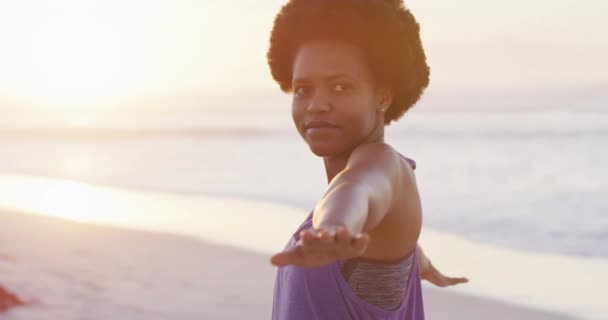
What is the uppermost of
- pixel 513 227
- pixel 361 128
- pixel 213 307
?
pixel 361 128

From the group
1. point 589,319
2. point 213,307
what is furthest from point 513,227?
point 213,307

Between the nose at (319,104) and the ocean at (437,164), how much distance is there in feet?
17.6

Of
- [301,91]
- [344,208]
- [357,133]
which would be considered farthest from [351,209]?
[301,91]

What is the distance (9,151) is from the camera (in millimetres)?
17484

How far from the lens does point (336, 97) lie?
1.77 m

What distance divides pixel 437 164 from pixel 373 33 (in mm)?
12181

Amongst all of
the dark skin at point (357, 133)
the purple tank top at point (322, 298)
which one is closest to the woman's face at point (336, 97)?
the dark skin at point (357, 133)

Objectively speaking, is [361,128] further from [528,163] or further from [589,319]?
[528,163]

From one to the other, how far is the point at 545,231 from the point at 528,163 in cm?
633

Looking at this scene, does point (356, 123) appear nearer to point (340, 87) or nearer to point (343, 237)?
point (340, 87)

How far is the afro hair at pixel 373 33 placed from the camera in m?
1.77

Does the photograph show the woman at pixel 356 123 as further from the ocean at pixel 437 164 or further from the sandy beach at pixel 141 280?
the ocean at pixel 437 164

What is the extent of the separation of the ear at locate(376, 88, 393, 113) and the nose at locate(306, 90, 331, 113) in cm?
15

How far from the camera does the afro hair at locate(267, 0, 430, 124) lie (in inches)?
69.7
